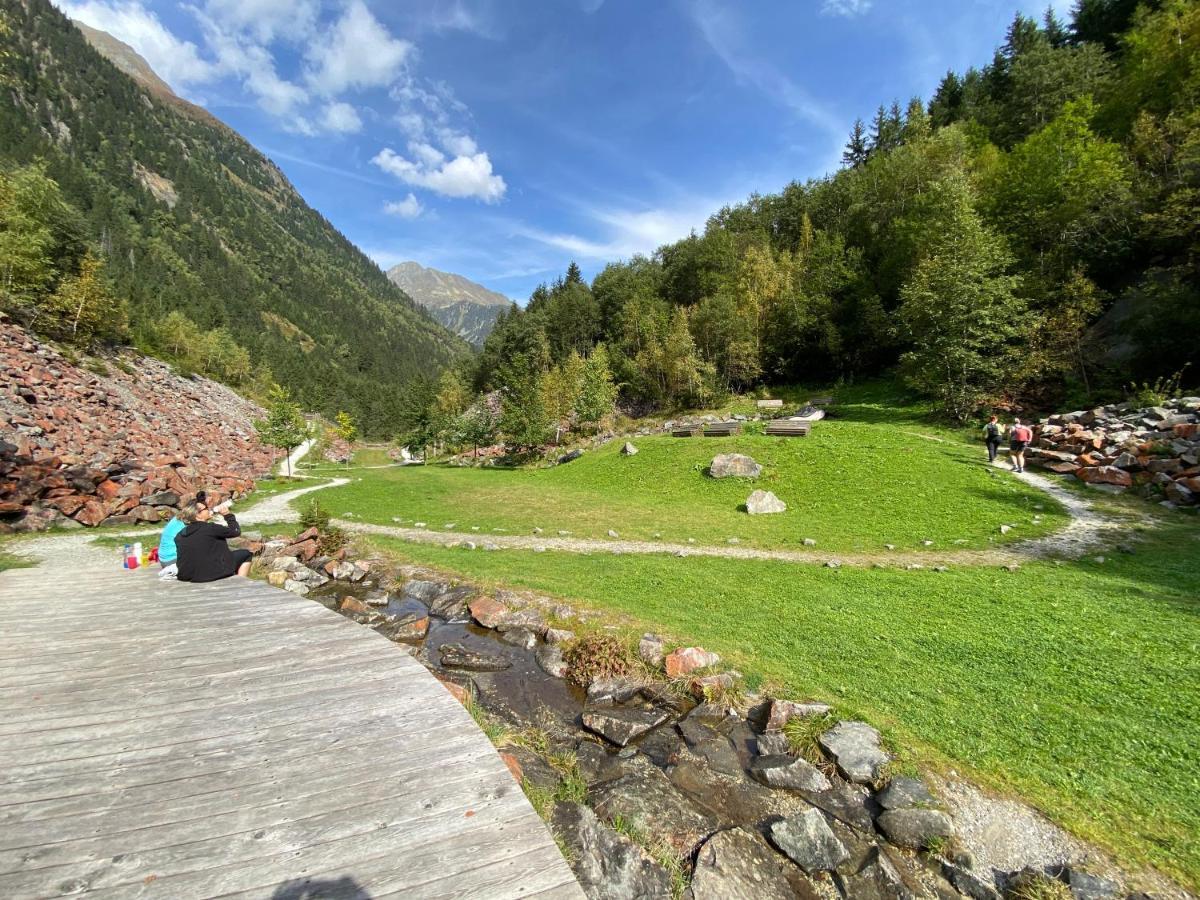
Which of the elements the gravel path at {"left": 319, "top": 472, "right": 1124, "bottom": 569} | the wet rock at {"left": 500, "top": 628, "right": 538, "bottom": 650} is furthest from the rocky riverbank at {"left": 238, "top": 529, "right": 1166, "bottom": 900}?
the gravel path at {"left": 319, "top": 472, "right": 1124, "bottom": 569}

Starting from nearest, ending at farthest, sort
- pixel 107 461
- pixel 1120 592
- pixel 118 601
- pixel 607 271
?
pixel 118 601 → pixel 1120 592 → pixel 107 461 → pixel 607 271

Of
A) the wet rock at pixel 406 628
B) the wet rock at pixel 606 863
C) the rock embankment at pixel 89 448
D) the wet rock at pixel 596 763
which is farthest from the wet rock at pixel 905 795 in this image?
the rock embankment at pixel 89 448

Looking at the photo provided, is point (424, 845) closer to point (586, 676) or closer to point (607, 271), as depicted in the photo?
point (586, 676)

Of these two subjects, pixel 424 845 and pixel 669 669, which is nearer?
pixel 424 845

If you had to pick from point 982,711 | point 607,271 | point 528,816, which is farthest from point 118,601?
point 607,271

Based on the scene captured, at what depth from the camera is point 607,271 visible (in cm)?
8150

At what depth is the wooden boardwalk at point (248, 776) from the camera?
2826 millimetres

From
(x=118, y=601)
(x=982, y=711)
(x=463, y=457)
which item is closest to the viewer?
(x=982, y=711)

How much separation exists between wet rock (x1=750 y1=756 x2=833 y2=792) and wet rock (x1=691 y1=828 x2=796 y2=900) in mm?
984

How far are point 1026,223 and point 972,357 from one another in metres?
15.3

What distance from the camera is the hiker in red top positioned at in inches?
741

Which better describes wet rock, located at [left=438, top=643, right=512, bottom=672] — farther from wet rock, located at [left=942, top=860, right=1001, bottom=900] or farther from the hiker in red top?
the hiker in red top

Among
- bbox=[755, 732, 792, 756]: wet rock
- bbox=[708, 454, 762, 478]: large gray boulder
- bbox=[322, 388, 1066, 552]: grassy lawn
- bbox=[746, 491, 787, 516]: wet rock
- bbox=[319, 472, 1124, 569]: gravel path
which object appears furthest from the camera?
bbox=[708, 454, 762, 478]: large gray boulder

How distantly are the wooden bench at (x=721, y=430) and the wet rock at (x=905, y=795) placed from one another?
24.6 metres
